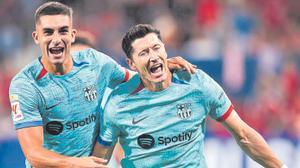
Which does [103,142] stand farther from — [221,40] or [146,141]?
[221,40]

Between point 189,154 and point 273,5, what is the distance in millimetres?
8295

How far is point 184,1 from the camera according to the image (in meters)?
16.2

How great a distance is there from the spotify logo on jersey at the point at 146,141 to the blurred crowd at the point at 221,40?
360cm

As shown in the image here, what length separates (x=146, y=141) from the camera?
7.95 metres

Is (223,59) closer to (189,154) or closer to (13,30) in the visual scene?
(13,30)

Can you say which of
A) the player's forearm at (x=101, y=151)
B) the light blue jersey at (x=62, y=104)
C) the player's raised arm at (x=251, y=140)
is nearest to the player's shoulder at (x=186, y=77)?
the player's raised arm at (x=251, y=140)

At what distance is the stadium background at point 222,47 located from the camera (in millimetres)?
11555

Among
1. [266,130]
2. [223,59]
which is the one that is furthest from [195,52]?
[266,130]

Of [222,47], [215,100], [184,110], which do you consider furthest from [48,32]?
[222,47]

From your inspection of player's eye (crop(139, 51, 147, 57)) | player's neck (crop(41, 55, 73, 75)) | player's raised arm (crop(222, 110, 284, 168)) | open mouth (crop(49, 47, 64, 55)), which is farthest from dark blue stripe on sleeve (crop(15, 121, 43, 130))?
player's raised arm (crop(222, 110, 284, 168))

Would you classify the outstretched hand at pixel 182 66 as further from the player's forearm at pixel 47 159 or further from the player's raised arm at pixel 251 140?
the player's forearm at pixel 47 159

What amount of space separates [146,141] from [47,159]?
0.80m

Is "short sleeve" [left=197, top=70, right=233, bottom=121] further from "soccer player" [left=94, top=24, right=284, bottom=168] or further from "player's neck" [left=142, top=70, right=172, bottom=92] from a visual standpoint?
"player's neck" [left=142, top=70, right=172, bottom=92]

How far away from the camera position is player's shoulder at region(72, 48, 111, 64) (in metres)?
8.23
